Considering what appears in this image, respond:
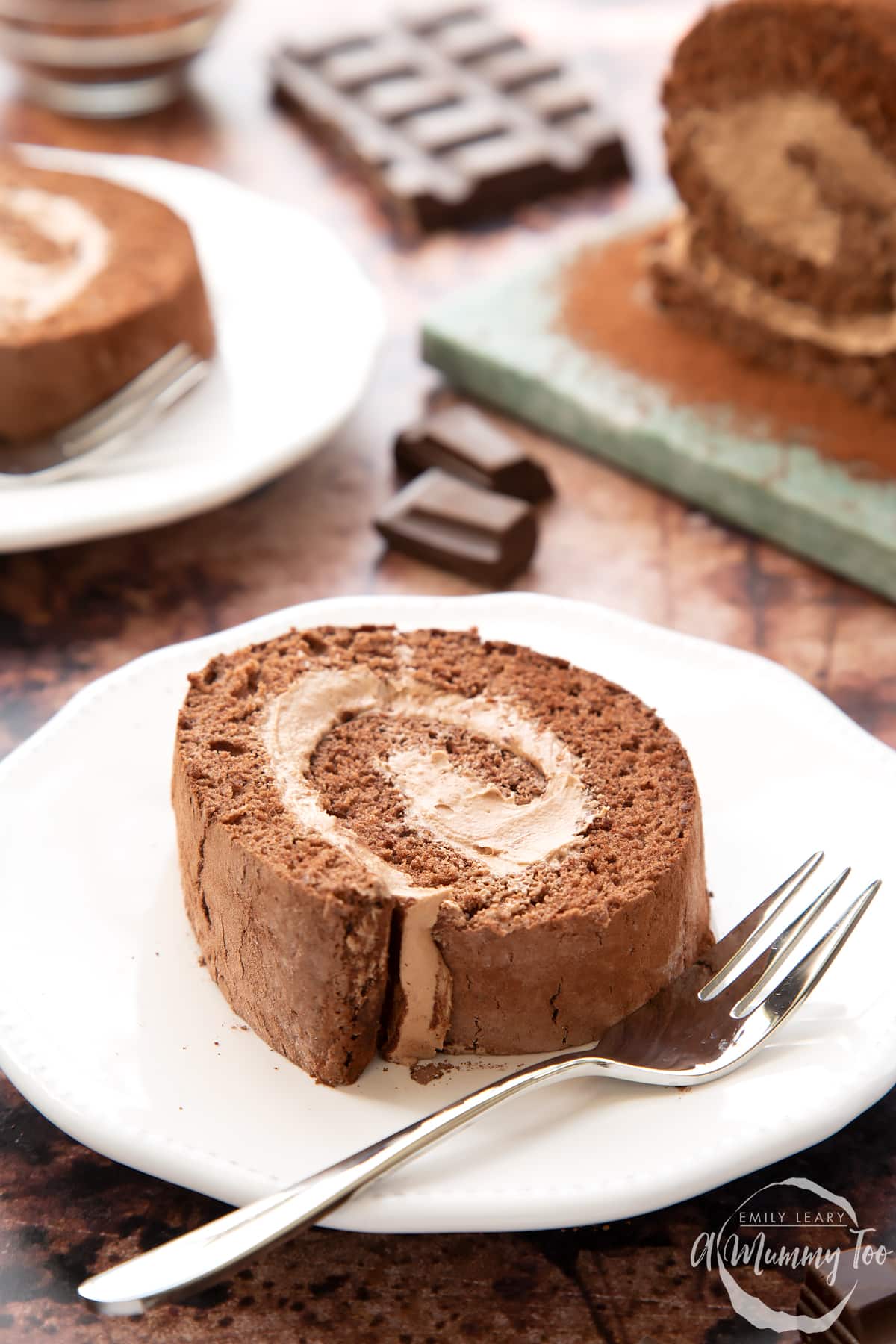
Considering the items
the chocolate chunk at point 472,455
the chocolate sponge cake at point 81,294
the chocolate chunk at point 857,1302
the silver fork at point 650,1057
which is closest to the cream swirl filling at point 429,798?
the silver fork at point 650,1057

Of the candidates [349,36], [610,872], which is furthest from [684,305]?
[610,872]

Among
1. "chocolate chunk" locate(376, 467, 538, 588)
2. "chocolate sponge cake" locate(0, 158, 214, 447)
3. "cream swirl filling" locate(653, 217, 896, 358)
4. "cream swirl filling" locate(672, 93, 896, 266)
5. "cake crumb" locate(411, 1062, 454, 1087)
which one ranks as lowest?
"chocolate chunk" locate(376, 467, 538, 588)

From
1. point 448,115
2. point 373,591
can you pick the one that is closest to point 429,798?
point 373,591

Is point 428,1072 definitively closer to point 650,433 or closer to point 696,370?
point 650,433

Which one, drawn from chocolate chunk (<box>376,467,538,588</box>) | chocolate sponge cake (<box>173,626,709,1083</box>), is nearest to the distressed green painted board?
chocolate chunk (<box>376,467,538,588</box>)

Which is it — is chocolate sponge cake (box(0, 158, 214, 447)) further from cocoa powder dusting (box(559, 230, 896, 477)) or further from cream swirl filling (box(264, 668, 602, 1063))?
cream swirl filling (box(264, 668, 602, 1063))

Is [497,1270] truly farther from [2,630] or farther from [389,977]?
[2,630]
